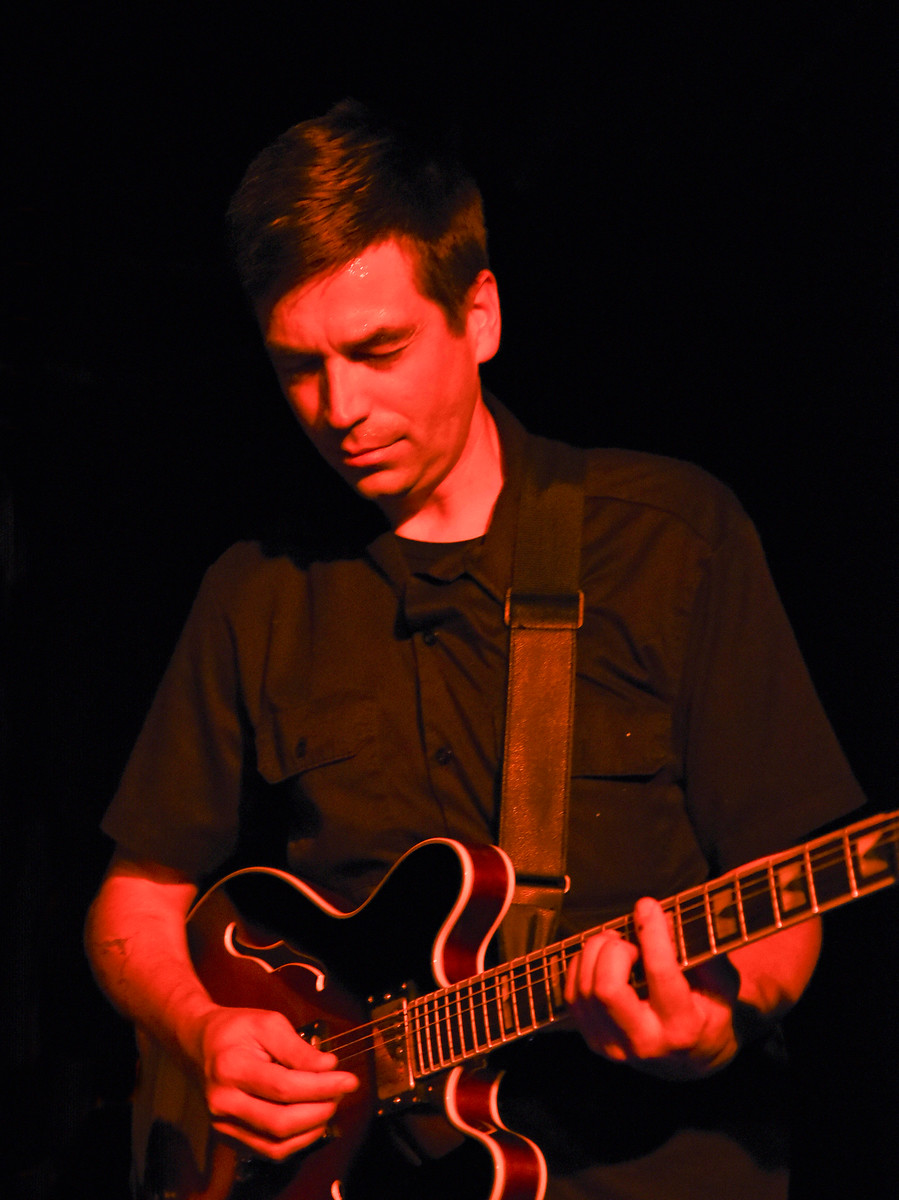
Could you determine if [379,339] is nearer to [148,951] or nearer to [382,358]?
[382,358]

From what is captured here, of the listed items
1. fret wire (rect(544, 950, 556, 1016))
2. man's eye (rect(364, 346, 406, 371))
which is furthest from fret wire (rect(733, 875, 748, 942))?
man's eye (rect(364, 346, 406, 371))

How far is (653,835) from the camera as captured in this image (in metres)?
1.51

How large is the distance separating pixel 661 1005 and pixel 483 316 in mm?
1060

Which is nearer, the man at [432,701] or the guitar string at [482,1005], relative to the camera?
the guitar string at [482,1005]

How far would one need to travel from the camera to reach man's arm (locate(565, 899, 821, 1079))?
113 centimetres

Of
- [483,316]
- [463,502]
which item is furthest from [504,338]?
[463,502]

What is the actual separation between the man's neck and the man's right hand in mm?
770

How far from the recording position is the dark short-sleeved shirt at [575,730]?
1.41 meters

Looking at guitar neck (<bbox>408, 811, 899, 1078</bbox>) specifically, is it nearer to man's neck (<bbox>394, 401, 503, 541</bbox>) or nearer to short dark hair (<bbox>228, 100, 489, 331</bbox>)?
man's neck (<bbox>394, 401, 503, 541</bbox>)

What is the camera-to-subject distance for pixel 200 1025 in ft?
4.96

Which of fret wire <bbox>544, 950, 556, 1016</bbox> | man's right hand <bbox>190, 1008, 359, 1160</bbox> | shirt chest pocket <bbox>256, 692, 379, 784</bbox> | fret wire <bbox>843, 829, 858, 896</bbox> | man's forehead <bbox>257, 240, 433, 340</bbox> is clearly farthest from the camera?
shirt chest pocket <bbox>256, 692, 379, 784</bbox>

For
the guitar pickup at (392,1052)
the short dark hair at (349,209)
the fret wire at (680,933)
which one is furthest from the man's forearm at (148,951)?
the short dark hair at (349,209)

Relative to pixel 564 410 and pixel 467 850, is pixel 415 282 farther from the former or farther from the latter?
pixel 467 850

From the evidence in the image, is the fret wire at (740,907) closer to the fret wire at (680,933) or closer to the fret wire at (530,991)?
the fret wire at (680,933)
